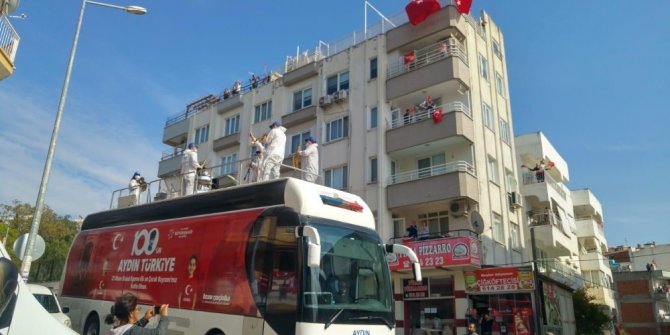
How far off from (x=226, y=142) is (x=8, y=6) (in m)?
20.8

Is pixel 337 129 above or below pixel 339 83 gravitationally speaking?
below

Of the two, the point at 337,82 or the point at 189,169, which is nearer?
the point at 189,169

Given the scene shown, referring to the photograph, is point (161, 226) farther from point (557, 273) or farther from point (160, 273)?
point (557, 273)

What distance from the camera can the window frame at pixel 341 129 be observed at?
27.5 metres

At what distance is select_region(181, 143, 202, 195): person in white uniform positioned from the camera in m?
14.2

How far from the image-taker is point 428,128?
24.1m

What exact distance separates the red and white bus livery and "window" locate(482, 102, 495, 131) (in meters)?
18.9

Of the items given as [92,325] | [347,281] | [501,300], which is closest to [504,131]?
[501,300]

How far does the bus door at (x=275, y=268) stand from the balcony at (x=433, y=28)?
1930 centimetres

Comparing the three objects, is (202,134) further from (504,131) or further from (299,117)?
(504,131)

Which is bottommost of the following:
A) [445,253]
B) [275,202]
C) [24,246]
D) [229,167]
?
[24,246]

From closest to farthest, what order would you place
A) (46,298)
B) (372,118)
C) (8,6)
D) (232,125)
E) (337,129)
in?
(8,6)
(46,298)
(372,118)
(337,129)
(232,125)

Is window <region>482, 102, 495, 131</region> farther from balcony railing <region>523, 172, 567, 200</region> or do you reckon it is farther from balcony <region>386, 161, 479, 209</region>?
balcony railing <region>523, 172, 567, 200</region>

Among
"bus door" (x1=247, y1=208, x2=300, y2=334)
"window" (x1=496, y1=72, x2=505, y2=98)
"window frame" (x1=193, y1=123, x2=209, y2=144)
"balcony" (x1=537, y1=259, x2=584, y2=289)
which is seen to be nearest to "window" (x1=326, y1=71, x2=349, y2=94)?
"window" (x1=496, y1=72, x2=505, y2=98)
